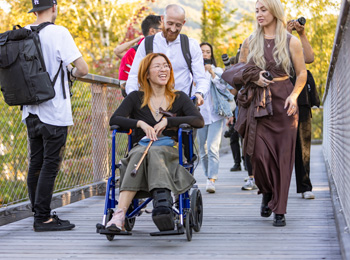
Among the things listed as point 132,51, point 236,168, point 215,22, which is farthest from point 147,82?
point 215,22

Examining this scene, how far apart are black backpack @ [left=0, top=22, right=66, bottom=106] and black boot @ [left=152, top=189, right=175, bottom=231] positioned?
1305 mm

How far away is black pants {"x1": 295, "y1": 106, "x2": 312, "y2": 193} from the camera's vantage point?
6.82 meters

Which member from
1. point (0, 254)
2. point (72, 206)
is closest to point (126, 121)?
point (0, 254)

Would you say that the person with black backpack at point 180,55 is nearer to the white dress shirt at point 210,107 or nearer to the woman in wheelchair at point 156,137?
the woman in wheelchair at point 156,137

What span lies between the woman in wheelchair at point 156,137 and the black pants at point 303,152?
199cm

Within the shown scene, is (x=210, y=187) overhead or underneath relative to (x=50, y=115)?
underneath

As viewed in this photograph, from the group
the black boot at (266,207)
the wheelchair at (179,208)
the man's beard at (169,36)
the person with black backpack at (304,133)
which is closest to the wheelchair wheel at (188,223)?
the wheelchair at (179,208)

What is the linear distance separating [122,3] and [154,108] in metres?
19.4

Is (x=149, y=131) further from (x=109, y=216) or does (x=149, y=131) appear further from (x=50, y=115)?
(x=50, y=115)

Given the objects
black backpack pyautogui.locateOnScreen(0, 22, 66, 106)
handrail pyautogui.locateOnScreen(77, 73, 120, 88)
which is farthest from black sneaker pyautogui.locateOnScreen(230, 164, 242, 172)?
black backpack pyautogui.locateOnScreen(0, 22, 66, 106)

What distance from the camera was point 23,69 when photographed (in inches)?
204

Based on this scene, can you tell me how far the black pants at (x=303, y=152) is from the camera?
6816 millimetres

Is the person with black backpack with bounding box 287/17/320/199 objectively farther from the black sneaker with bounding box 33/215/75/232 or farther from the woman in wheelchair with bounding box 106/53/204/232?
the black sneaker with bounding box 33/215/75/232

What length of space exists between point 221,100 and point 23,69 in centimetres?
355
